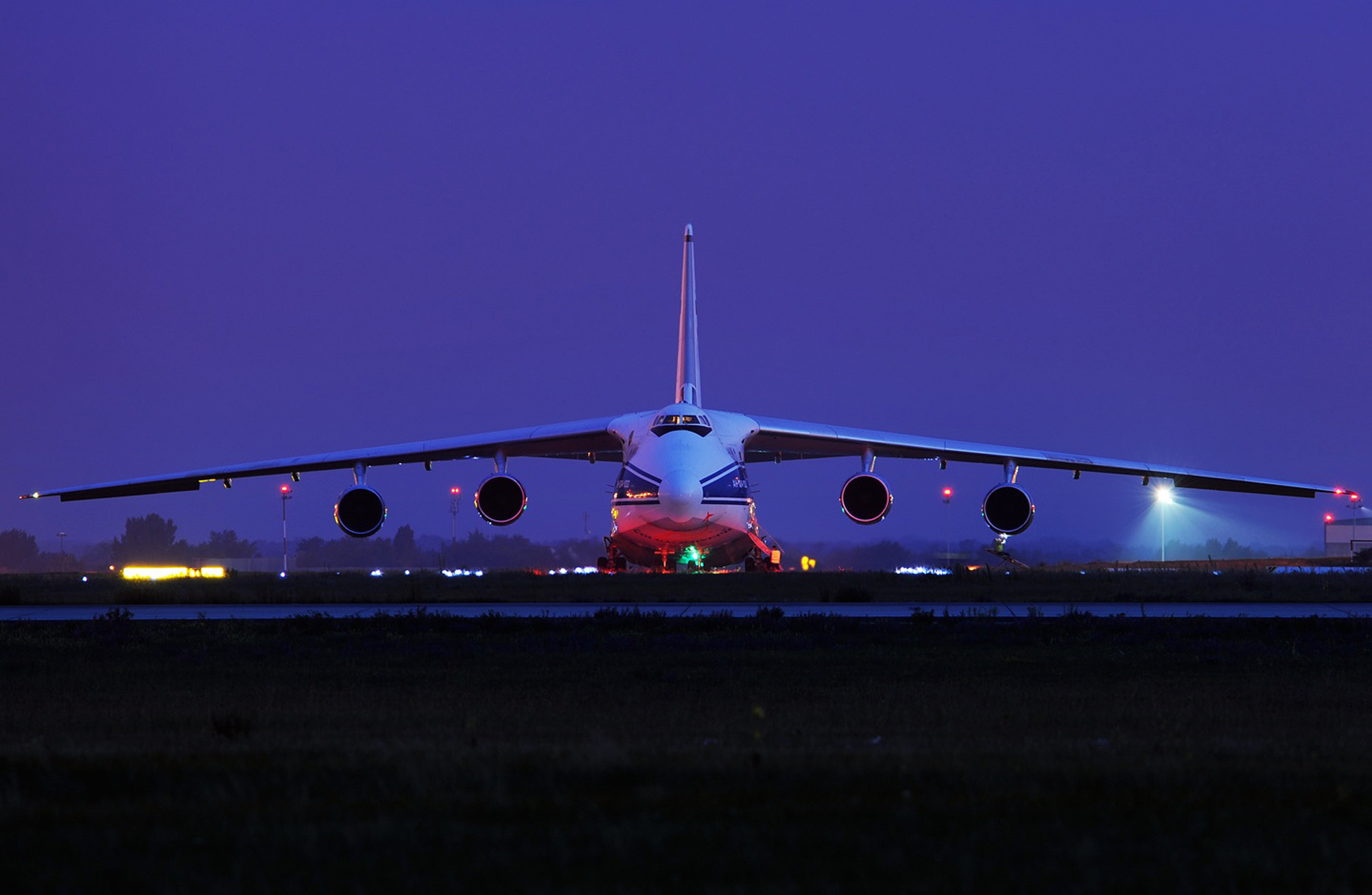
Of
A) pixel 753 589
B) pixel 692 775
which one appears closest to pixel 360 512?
pixel 753 589

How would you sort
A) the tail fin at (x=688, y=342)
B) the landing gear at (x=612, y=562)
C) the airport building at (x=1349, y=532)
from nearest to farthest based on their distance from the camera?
the landing gear at (x=612, y=562) → the tail fin at (x=688, y=342) → the airport building at (x=1349, y=532)

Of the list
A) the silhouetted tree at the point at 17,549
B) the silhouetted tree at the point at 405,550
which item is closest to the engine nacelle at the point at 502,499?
the silhouetted tree at the point at 405,550

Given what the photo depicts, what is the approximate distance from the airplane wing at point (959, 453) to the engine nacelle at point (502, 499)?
5754 millimetres

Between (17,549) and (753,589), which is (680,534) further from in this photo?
(17,549)

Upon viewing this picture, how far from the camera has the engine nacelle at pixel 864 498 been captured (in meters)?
31.2

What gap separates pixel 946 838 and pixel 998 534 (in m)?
26.6

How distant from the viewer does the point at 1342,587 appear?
985 inches

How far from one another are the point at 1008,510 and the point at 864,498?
308 cm

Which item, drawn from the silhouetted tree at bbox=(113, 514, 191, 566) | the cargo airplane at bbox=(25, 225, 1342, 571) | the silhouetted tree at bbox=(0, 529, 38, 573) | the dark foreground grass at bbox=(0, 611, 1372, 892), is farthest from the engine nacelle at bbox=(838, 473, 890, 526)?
the silhouetted tree at bbox=(0, 529, 38, 573)

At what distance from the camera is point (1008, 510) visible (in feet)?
101

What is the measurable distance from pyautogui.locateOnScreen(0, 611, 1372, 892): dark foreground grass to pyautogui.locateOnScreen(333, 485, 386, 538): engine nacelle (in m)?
17.5

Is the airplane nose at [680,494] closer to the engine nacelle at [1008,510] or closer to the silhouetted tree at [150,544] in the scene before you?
the engine nacelle at [1008,510]

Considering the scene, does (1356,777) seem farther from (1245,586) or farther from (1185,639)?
(1245,586)

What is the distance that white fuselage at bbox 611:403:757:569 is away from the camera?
2919 centimetres
